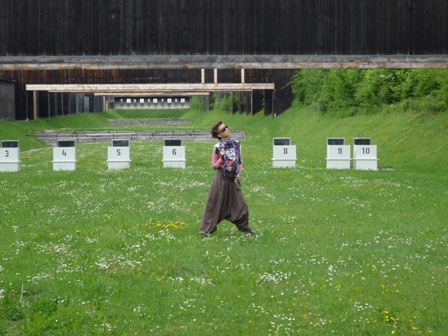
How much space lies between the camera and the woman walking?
12539 millimetres

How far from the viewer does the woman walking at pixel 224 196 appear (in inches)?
494

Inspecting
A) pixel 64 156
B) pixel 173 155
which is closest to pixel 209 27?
pixel 173 155

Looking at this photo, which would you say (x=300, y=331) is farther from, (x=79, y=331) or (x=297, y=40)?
(x=297, y=40)

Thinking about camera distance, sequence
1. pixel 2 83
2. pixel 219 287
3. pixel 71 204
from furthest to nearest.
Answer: pixel 2 83, pixel 71 204, pixel 219 287

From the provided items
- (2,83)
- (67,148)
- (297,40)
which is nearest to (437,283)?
(297,40)

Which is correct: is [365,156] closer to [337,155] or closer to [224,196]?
[337,155]

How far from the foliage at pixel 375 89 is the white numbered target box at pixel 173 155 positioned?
11536 millimetres

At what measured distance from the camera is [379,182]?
71.5 ft

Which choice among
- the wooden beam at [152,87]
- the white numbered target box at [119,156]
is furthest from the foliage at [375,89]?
the white numbered target box at [119,156]

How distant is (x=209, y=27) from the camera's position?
25438 mm

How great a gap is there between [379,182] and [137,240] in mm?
11294

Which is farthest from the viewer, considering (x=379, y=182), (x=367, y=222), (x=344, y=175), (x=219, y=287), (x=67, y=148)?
(x=67, y=148)

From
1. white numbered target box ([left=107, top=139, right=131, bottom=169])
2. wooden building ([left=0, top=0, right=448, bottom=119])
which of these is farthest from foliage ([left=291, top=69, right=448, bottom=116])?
white numbered target box ([left=107, top=139, right=131, bottom=169])

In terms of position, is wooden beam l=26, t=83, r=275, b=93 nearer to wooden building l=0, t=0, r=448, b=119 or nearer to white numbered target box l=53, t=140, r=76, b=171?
white numbered target box l=53, t=140, r=76, b=171
